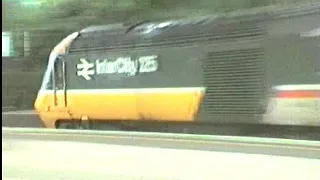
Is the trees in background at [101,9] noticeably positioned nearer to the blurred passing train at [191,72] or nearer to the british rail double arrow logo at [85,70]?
the blurred passing train at [191,72]

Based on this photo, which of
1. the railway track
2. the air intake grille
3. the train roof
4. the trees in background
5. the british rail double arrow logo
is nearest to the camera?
the railway track

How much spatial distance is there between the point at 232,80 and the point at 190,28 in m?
0.22

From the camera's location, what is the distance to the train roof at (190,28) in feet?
6.50

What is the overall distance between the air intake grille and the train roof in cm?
7

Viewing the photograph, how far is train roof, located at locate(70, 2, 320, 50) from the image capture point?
78.0 inches

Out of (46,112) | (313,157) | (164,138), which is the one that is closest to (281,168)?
(313,157)

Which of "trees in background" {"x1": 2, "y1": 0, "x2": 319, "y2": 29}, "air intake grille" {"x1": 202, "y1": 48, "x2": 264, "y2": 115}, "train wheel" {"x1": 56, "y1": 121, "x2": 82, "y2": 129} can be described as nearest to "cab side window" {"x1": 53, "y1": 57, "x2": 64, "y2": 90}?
"train wheel" {"x1": 56, "y1": 121, "x2": 82, "y2": 129}

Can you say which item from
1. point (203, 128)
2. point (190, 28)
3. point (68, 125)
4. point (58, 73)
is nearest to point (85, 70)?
point (58, 73)

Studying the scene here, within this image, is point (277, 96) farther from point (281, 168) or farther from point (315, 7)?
point (281, 168)

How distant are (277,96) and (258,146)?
61 cm

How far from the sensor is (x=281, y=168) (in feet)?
3.79

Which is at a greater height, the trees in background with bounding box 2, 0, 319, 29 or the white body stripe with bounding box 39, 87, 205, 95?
the trees in background with bounding box 2, 0, 319, 29

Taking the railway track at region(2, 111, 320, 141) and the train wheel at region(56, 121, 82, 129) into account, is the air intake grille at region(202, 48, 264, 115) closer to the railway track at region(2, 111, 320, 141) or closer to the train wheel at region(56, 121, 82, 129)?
the railway track at region(2, 111, 320, 141)

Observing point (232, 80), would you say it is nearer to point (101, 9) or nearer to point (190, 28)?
point (190, 28)
